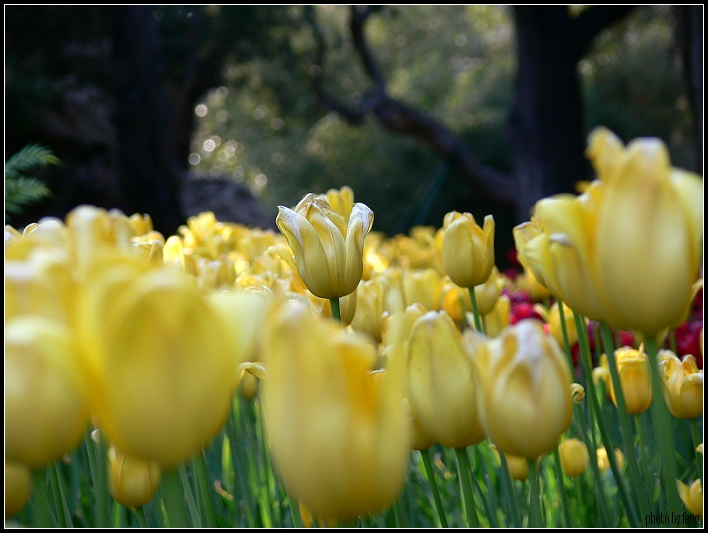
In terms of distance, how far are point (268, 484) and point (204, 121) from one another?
18159 mm

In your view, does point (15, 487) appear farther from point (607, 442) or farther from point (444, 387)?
point (607, 442)

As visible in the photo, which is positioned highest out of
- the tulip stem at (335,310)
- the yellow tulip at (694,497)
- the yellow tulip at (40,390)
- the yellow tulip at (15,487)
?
the yellow tulip at (40,390)

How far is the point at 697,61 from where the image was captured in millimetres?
4840

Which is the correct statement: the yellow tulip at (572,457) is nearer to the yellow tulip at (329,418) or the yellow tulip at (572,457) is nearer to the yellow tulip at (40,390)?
the yellow tulip at (329,418)

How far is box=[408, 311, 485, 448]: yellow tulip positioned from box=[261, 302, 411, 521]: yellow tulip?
0.14 meters

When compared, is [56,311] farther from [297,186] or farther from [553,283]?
[297,186]

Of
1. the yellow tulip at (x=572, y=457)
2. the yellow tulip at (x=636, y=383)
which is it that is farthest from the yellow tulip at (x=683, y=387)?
the yellow tulip at (x=572, y=457)

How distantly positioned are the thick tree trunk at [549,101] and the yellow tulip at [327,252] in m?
6.40

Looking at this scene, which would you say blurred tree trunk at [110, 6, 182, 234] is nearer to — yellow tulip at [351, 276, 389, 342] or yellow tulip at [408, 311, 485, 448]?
yellow tulip at [351, 276, 389, 342]

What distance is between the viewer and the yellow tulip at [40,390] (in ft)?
1.46

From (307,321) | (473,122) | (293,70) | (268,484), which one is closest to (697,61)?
(268,484)

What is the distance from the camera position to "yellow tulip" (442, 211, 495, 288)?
124cm

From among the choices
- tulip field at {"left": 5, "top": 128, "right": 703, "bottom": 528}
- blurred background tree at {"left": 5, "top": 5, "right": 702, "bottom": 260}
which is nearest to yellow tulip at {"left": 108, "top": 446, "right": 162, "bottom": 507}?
tulip field at {"left": 5, "top": 128, "right": 703, "bottom": 528}

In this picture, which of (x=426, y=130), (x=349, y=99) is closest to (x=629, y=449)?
(x=426, y=130)
